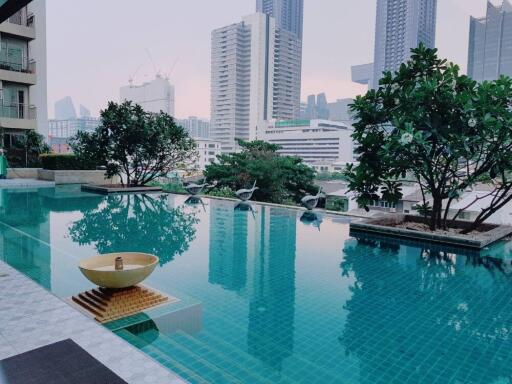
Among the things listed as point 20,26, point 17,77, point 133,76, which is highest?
point 133,76

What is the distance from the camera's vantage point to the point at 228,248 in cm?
713

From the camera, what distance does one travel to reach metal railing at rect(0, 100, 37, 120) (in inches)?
813

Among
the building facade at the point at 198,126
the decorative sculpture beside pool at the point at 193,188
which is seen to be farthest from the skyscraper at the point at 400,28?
the decorative sculpture beside pool at the point at 193,188

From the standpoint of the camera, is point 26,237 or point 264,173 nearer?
point 26,237

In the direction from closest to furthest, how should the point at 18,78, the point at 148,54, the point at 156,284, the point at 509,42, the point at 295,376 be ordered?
the point at 295,376 → the point at 156,284 → the point at 18,78 → the point at 509,42 → the point at 148,54

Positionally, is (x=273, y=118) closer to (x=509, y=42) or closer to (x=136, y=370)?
(x=509, y=42)

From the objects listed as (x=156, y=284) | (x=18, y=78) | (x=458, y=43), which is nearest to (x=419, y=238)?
(x=156, y=284)

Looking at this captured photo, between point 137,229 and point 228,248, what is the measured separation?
241cm

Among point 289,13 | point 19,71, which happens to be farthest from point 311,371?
point 289,13

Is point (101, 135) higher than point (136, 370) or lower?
higher

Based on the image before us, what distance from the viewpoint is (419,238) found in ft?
26.4

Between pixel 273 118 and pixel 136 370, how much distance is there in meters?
91.9

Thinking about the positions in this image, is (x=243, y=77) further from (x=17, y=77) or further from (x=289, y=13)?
(x=17, y=77)

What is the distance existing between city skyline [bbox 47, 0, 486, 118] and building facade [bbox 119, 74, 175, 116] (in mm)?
2053
